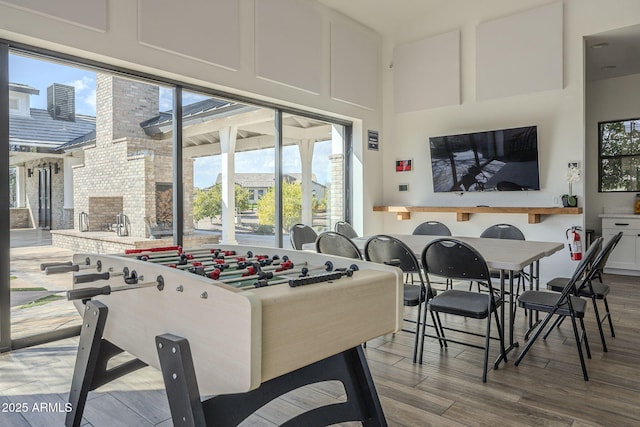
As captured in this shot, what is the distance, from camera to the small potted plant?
16.3 feet

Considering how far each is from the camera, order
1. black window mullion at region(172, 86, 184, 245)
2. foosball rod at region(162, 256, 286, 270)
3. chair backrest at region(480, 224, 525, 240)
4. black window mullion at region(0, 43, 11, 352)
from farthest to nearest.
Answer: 1. black window mullion at region(172, 86, 184, 245)
2. chair backrest at region(480, 224, 525, 240)
3. black window mullion at region(0, 43, 11, 352)
4. foosball rod at region(162, 256, 286, 270)

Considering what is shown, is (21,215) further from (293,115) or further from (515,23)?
(515,23)

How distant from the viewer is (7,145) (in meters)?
3.13

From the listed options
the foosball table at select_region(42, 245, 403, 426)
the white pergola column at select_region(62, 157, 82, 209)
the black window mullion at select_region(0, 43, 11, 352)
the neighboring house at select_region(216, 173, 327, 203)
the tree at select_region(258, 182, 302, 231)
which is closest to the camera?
the foosball table at select_region(42, 245, 403, 426)

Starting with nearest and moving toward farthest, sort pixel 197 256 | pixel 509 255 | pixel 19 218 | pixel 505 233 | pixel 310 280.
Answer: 1. pixel 310 280
2. pixel 197 256
3. pixel 509 255
4. pixel 19 218
5. pixel 505 233

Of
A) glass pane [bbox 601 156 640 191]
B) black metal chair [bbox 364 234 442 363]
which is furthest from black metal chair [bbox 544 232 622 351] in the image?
glass pane [bbox 601 156 640 191]

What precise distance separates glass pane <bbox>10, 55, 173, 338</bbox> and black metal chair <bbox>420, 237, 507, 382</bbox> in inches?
106

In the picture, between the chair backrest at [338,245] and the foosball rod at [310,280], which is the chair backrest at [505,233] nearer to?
the chair backrest at [338,245]

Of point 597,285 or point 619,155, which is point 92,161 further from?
point 619,155

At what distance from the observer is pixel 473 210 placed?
18.5 ft

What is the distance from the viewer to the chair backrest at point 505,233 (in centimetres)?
410

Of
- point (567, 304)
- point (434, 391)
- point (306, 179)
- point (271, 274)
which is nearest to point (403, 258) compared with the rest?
point (434, 391)

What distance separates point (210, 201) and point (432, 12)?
4249 millimetres

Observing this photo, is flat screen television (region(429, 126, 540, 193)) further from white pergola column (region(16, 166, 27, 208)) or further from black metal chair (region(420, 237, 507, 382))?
white pergola column (region(16, 166, 27, 208))
